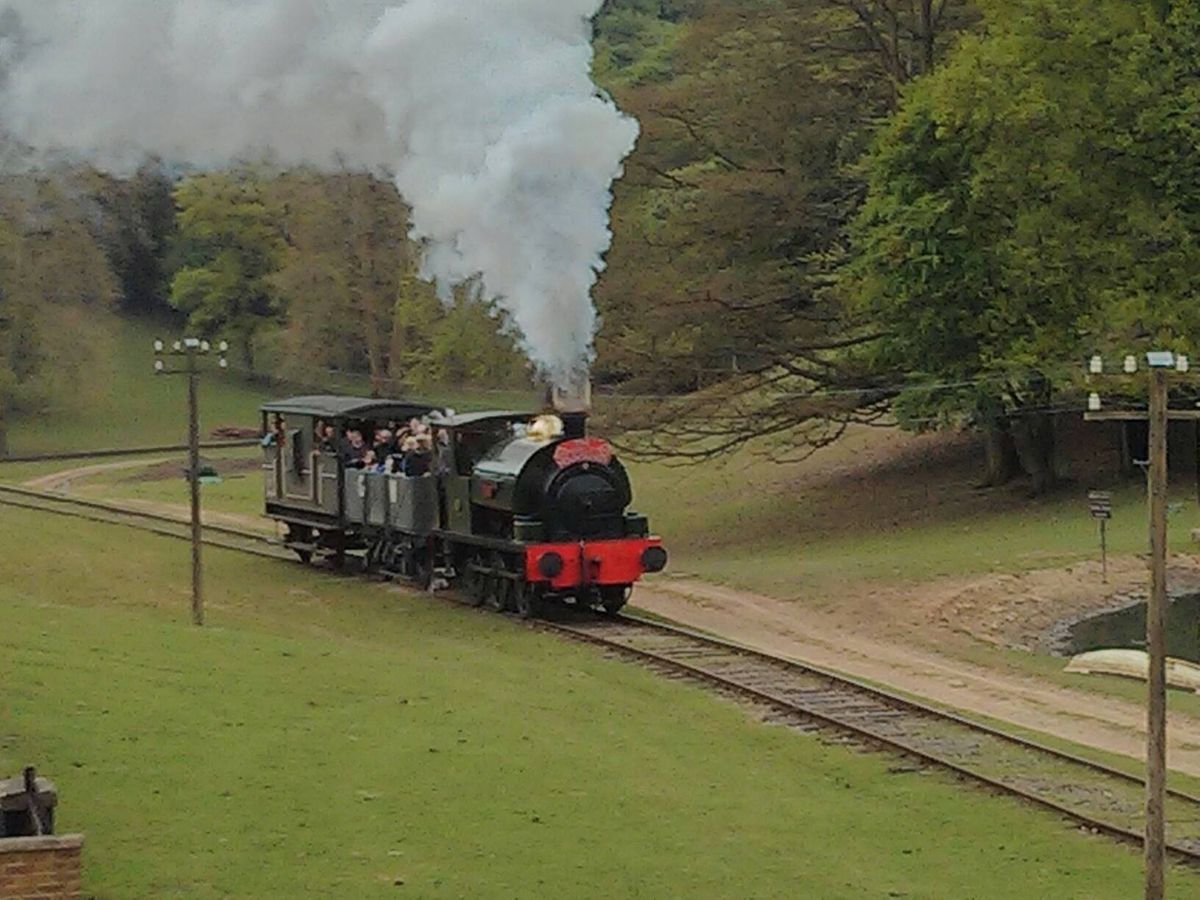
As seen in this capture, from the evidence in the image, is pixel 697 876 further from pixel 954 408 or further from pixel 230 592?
pixel 954 408

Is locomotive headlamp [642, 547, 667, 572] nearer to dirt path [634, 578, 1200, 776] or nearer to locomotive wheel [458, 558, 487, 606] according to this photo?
dirt path [634, 578, 1200, 776]

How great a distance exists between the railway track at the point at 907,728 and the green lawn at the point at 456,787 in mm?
432

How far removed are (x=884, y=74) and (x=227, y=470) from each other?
2788 centimetres

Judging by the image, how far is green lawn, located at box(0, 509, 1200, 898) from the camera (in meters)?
14.5

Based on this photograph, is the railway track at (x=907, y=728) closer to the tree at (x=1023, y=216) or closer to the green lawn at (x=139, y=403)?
the tree at (x=1023, y=216)

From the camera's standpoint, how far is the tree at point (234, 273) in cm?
7994

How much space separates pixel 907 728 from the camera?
2130cm

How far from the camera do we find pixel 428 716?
20078mm

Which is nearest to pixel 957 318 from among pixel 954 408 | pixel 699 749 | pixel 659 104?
pixel 954 408

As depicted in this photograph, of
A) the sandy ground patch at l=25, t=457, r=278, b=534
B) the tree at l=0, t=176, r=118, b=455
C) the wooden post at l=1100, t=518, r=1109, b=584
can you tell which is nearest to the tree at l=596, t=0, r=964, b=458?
the sandy ground patch at l=25, t=457, r=278, b=534

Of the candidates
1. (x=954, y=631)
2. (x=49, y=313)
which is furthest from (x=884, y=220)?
(x=49, y=313)

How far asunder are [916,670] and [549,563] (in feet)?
17.7

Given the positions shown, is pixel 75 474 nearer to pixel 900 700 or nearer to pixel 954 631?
pixel 954 631

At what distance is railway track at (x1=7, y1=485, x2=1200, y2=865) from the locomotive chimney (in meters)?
2.89
